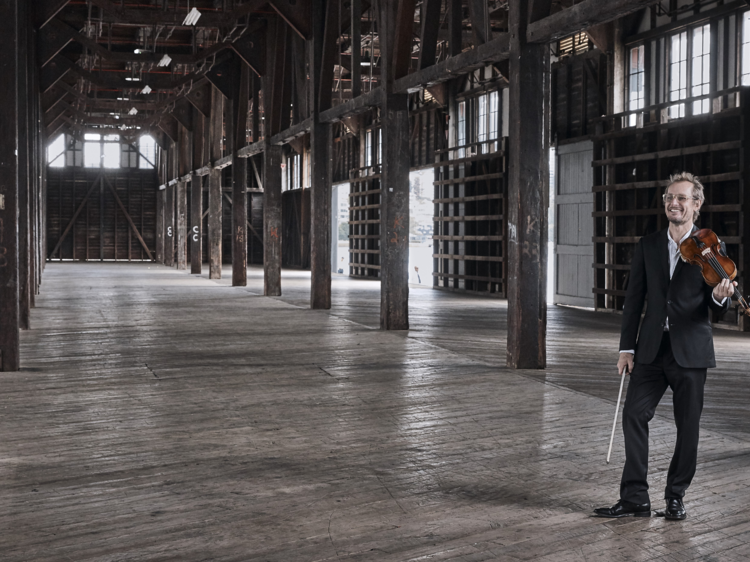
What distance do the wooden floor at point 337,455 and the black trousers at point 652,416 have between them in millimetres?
193

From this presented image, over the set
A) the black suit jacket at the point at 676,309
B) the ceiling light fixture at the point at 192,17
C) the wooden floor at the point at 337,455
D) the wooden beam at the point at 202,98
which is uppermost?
the wooden beam at the point at 202,98

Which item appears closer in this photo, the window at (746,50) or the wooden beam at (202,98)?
the window at (746,50)

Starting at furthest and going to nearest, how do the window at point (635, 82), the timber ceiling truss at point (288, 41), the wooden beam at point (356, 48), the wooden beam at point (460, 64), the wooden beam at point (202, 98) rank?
the wooden beam at point (202, 98)
the window at point (635, 82)
the wooden beam at point (356, 48)
the timber ceiling truss at point (288, 41)
the wooden beam at point (460, 64)

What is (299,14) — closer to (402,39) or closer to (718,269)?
(402,39)

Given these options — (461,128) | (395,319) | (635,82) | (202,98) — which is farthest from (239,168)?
(395,319)

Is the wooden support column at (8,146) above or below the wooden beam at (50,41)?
below

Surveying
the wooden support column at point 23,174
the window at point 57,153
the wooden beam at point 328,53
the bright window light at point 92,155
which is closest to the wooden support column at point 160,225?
the bright window light at point 92,155

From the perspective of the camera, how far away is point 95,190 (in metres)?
47.7

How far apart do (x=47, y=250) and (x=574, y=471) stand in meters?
45.2

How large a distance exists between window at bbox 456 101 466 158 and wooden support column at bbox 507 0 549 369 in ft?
47.4

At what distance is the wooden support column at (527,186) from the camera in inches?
377

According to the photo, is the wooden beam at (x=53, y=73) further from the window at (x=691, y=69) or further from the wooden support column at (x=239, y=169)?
the window at (x=691, y=69)

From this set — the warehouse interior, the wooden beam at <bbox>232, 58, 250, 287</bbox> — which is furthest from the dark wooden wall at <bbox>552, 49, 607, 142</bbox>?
the wooden beam at <bbox>232, 58, 250, 287</bbox>

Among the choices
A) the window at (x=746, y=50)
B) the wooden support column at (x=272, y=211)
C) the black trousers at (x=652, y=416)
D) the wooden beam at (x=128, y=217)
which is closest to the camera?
the black trousers at (x=652, y=416)
